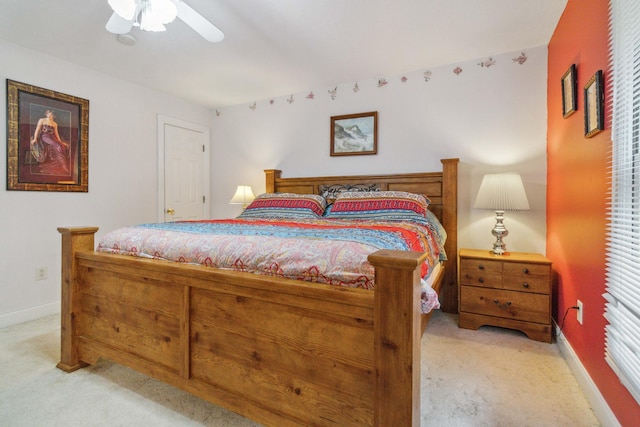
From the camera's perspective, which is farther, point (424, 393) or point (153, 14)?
point (153, 14)

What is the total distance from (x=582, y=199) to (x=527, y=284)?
747 mm

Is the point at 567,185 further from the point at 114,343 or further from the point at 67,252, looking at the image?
the point at 67,252

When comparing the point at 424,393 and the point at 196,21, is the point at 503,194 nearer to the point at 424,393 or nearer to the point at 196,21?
the point at 424,393

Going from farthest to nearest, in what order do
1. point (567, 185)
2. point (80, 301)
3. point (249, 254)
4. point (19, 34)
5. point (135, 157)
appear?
point (135, 157)
point (19, 34)
point (567, 185)
point (80, 301)
point (249, 254)

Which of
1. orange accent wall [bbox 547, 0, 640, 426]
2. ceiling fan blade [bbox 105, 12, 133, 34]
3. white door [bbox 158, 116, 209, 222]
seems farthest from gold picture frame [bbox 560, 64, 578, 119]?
white door [bbox 158, 116, 209, 222]

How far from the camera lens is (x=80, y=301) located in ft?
5.84

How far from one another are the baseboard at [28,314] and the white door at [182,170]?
4.20 ft

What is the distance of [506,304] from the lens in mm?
2230

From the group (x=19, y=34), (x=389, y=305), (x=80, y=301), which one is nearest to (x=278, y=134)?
(x=19, y=34)

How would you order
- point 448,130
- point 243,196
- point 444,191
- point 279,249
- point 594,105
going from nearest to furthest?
1. point 279,249
2. point 594,105
3. point 444,191
4. point 448,130
5. point 243,196

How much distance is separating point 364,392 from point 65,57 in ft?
11.6

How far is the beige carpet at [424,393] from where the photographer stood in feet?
4.53

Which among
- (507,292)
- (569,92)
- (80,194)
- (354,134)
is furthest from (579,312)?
(80,194)

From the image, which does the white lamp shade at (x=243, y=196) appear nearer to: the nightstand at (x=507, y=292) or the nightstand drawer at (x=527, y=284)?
the nightstand at (x=507, y=292)
